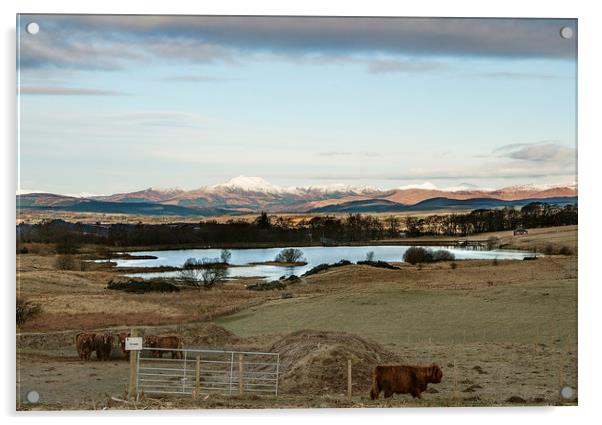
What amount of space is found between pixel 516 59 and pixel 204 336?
5.00 metres

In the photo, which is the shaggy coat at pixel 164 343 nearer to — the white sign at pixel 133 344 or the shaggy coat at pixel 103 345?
the white sign at pixel 133 344

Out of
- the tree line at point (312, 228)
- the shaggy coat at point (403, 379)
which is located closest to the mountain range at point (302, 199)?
the tree line at point (312, 228)

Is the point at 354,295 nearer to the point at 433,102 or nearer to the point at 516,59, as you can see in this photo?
the point at 433,102

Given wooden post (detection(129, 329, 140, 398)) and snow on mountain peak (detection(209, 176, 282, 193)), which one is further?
snow on mountain peak (detection(209, 176, 282, 193))

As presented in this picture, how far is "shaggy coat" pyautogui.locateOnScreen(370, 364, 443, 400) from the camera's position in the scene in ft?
38.0

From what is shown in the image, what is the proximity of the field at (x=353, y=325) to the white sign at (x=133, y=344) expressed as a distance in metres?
0.38

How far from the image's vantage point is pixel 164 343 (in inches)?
476

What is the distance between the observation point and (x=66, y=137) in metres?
11.8

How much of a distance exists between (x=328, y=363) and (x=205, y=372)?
1.50m

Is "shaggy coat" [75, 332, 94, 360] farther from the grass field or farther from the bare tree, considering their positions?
the grass field

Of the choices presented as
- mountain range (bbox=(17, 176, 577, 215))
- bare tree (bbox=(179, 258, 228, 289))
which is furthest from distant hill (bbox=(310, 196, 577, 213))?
bare tree (bbox=(179, 258, 228, 289))

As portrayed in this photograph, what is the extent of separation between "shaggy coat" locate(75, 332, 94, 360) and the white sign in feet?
1.76

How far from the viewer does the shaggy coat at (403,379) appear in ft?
38.0
